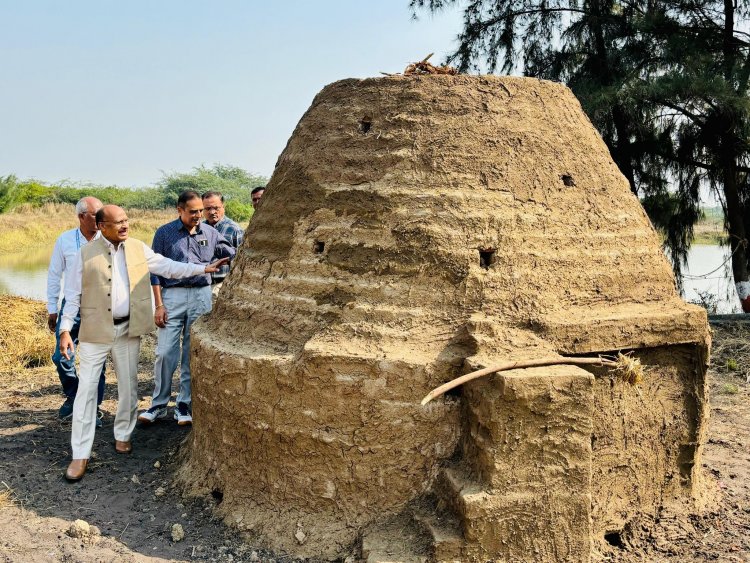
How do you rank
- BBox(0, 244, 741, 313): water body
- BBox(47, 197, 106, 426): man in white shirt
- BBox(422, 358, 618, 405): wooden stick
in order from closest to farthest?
BBox(422, 358, 618, 405): wooden stick < BBox(47, 197, 106, 426): man in white shirt < BBox(0, 244, 741, 313): water body

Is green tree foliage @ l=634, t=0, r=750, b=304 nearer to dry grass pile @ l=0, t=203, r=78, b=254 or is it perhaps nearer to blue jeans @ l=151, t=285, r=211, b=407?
blue jeans @ l=151, t=285, r=211, b=407

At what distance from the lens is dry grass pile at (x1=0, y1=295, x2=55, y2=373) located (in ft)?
29.7

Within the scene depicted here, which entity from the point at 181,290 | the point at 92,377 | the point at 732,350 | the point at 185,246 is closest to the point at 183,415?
the point at 181,290

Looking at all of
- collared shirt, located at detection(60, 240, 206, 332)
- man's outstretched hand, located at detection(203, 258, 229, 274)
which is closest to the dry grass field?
man's outstretched hand, located at detection(203, 258, 229, 274)

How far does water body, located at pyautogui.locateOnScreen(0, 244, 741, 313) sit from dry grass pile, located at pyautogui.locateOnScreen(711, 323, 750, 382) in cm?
167

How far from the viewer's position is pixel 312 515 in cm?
396

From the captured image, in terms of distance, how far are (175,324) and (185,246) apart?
0.64 meters

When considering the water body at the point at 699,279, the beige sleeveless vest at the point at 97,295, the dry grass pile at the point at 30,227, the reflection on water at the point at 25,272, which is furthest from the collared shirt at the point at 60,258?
the dry grass pile at the point at 30,227

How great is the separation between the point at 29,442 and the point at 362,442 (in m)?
3.33

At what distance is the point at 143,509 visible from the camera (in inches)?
179

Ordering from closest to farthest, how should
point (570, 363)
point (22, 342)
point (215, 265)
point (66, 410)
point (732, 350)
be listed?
point (570, 363), point (215, 265), point (66, 410), point (732, 350), point (22, 342)

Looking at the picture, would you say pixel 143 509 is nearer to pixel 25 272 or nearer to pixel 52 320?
pixel 52 320

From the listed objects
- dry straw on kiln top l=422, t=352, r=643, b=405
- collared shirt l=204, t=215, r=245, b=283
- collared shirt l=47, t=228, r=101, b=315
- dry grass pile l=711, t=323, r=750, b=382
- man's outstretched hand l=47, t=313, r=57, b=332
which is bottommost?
dry grass pile l=711, t=323, r=750, b=382

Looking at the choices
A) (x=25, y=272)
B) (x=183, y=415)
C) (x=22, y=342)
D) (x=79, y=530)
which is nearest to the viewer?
(x=79, y=530)
